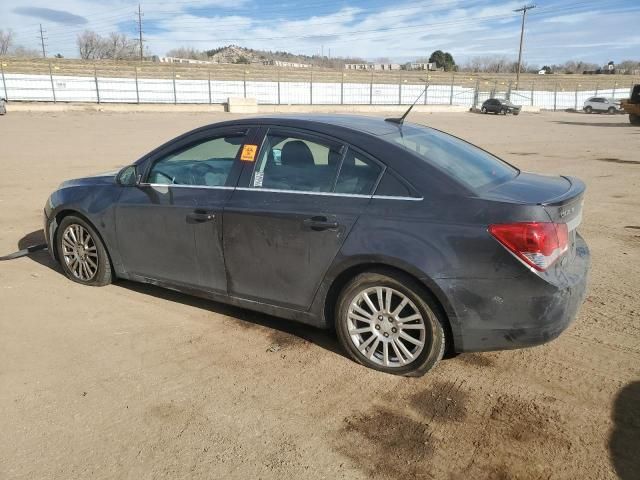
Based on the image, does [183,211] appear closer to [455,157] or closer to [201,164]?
[201,164]

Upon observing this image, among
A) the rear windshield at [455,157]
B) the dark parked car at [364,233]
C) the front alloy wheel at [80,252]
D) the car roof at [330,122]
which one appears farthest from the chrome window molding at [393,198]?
the front alloy wheel at [80,252]

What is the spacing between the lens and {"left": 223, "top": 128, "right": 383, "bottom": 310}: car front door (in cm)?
339

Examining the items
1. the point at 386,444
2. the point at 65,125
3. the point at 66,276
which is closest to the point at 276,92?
the point at 65,125

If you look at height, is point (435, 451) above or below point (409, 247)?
below

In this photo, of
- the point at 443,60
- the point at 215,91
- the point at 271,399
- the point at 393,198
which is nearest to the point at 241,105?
the point at 215,91

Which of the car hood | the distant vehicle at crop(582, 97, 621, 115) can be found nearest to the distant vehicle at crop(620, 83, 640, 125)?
the distant vehicle at crop(582, 97, 621, 115)

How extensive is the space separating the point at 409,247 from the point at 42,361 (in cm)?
257

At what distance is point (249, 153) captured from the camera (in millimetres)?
3838

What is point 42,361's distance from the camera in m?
3.55

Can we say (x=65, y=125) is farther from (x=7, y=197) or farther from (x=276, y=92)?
(x=276, y=92)

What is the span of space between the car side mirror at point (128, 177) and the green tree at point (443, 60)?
107071 millimetres

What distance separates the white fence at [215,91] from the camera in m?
36.5

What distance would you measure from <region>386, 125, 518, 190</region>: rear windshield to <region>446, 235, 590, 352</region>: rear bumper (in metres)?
0.64

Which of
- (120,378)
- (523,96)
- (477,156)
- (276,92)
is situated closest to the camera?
(120,378)
